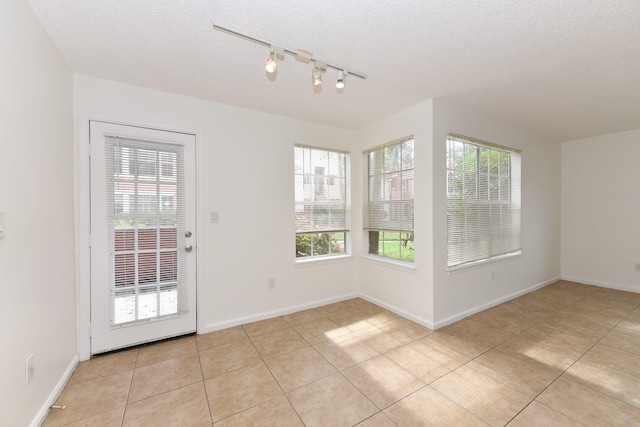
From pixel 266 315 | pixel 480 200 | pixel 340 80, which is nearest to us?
pixel 340 80

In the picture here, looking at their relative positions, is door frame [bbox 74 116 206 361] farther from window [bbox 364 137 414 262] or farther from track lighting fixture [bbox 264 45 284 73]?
window [bbox 364 137 414 262]

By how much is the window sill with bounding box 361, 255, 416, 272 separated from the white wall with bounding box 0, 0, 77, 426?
10.2ft

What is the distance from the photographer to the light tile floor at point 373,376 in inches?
65.6

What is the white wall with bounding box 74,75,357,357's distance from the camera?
2.48m

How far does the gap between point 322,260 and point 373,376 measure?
1.66m

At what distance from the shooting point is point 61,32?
176 centimetres

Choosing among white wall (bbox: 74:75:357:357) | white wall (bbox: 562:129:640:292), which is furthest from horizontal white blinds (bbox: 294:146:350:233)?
white wall (bbox: 562:129:640:292)

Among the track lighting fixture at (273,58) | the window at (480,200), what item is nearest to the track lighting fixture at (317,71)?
the track lighting fixture at (273,58)

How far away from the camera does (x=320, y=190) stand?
3.62 meters

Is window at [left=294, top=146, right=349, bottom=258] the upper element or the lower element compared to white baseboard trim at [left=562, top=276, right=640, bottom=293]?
upper

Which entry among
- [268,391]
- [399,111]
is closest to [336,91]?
[399,111]

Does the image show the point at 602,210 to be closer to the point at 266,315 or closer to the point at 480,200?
the point at 480,200

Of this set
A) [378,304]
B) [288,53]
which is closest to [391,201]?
[378,304]

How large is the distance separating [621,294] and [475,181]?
295cm
